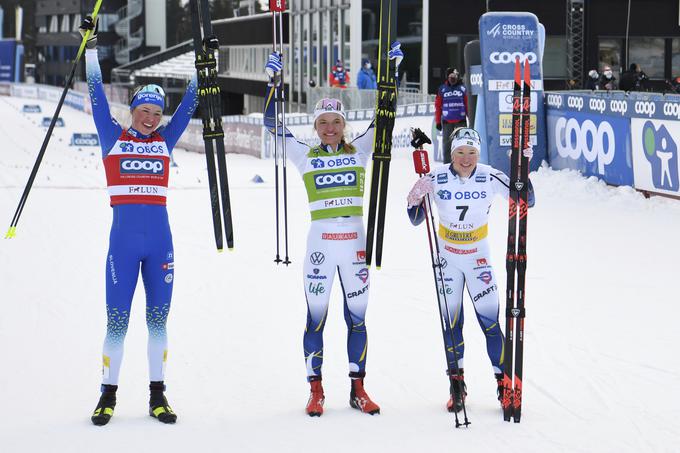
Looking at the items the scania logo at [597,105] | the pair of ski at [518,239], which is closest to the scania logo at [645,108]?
the scania logo at [597,105]

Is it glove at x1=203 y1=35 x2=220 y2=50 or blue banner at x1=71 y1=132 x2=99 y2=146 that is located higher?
glove at x1=203 y1=35 x2=220 y2=50

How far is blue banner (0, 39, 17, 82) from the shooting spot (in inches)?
3123

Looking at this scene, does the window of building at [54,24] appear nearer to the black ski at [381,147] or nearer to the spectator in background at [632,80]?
the spectator in background at [632,80]

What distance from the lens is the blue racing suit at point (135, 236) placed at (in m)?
5.92

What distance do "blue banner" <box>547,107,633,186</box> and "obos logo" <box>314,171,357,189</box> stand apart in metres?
10.3

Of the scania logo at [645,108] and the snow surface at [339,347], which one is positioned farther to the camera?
the scania logo at [645,108]

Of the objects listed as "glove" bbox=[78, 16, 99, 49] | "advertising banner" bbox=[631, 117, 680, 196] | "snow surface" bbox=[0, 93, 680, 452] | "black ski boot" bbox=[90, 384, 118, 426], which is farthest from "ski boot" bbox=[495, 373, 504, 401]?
"advertising banner" bbox=[631, 117, 680, 196]

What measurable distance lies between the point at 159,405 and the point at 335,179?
166 centimetres

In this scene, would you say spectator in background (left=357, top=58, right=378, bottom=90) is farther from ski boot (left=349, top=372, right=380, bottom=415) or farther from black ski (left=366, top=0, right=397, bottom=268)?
ski boot (left=349, top=372, right=380, bottom=415)

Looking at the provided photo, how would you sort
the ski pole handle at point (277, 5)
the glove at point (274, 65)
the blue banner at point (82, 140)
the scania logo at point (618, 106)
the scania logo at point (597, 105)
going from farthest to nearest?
the blue banner at point (82, 140) → the scania logo at point (597, 105) → the scania logo at point (618, 106) → the ski pole handle at point (277, 5) → the glove at point (274, 65)

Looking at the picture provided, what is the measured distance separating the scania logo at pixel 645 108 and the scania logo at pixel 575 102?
193cm

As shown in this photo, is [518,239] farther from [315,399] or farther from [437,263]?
[315,399]

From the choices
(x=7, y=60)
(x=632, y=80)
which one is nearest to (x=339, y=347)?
(x=632, y=80)

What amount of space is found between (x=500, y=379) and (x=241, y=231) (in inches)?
335
